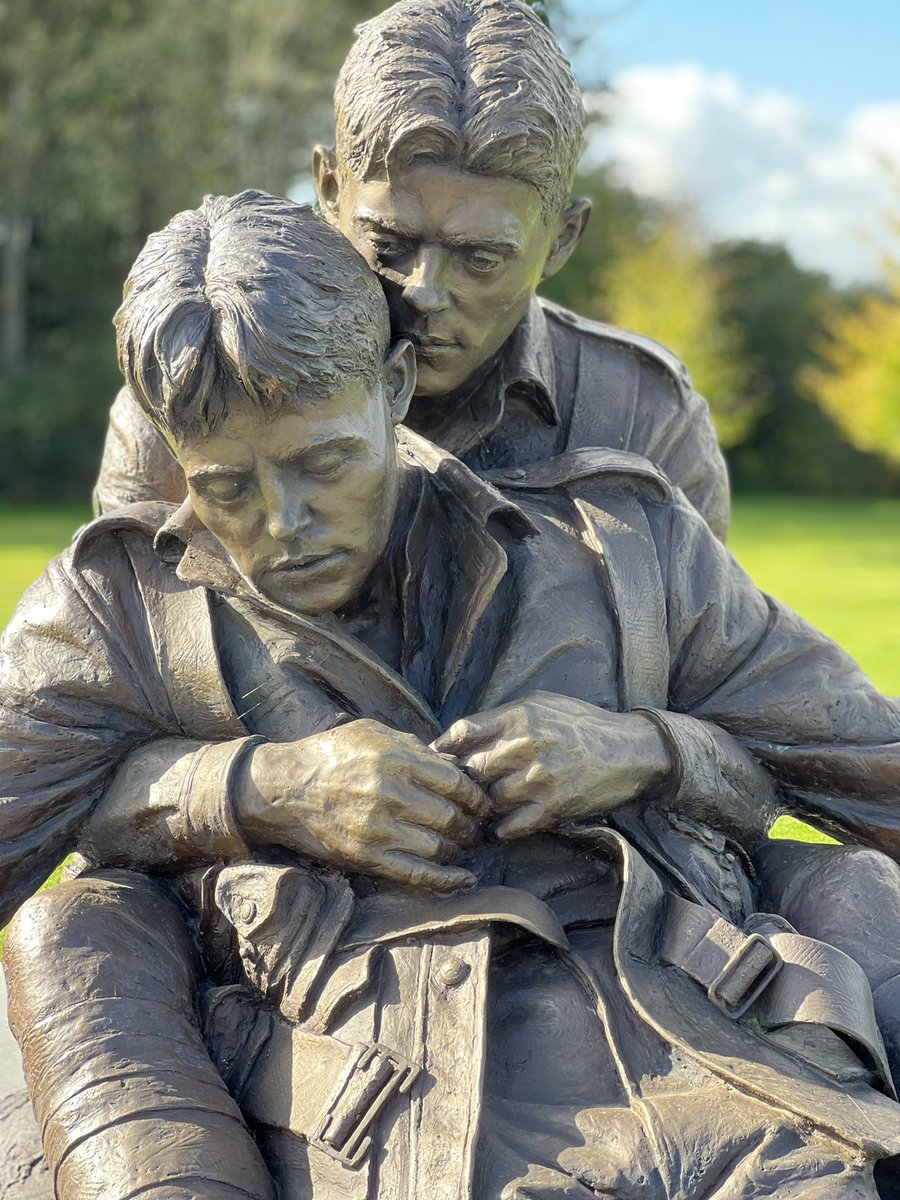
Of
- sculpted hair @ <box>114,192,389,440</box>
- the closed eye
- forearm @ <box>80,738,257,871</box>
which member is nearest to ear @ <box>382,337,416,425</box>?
sculpted hair @ <box>114,192,389,440</box>

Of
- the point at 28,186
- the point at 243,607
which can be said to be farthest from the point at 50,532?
the point at 243,607

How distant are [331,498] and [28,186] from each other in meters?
23.1

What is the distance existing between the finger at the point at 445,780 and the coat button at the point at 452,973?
280mm

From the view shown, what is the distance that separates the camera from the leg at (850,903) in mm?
2654

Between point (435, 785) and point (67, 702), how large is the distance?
75 cm

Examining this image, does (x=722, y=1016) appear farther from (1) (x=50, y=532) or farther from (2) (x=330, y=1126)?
(1) (x=50, y=532)

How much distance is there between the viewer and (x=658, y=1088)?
2.43 meters

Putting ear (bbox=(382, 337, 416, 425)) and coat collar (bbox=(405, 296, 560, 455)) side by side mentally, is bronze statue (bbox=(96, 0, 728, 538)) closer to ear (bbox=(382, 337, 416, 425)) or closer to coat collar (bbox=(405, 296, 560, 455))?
coat collar (bbox=(405, 296, 560, 455))

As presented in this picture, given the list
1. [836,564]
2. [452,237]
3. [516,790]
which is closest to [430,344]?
[452,237]

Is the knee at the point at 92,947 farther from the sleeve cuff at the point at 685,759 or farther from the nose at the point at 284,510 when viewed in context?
the sleeve cuff at the point at 685,759

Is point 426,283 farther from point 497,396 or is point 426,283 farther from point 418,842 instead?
point 418,842

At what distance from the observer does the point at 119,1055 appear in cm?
244

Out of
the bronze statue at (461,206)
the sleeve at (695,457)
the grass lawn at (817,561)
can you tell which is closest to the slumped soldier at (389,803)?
the bronze statue at (461,206)

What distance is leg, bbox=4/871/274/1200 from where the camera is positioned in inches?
90.8
